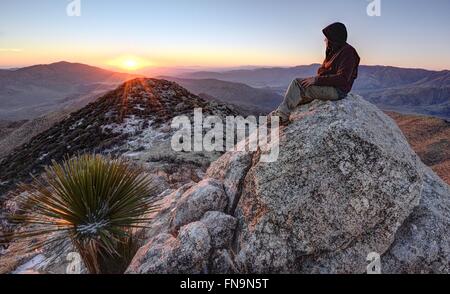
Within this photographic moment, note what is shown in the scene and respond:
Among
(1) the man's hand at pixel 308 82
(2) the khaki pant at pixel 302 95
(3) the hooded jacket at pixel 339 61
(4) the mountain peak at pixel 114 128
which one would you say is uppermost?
(3) the hooded jacket at pixel 339 61

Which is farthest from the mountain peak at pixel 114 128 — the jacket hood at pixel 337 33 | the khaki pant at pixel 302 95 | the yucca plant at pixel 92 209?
the jacket hood at pixel 337 33

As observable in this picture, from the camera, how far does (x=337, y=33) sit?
206 inches

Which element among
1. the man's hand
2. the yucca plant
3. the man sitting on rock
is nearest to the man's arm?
the man sitting on rock

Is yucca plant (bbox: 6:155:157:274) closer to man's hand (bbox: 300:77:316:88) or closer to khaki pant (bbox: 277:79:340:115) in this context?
khaki pant (bbox: 277:79:340:115)

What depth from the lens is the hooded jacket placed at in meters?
5.24

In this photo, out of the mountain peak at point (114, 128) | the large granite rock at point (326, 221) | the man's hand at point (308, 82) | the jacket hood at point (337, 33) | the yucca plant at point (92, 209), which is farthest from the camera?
the mountain peak at point (114, 128)

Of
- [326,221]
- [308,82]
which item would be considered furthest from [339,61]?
[326,221]

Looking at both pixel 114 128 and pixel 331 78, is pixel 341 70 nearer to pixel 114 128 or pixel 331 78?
pixel 331 78

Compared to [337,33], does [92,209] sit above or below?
below

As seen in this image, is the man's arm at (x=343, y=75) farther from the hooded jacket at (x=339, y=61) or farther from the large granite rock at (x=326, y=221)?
the large granite rock at (x=326, y=221)

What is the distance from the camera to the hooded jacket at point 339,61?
5.24 meters

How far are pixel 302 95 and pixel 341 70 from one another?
0.73 m

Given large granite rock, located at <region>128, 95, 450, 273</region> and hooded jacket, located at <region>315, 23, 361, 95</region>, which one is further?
hooded jacket, located at <region>315, 23, 361, 95</region>
